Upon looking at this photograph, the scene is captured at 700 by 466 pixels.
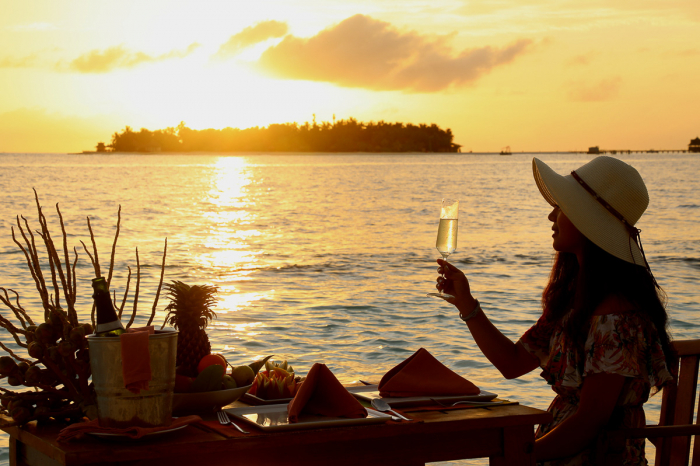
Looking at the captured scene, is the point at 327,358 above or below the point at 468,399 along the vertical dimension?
below

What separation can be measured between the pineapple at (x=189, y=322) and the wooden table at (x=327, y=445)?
213 millimetres

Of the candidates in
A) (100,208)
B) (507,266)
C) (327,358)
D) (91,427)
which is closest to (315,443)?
(91,427)

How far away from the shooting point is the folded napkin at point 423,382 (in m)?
2.37

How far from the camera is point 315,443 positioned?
6.57 ft

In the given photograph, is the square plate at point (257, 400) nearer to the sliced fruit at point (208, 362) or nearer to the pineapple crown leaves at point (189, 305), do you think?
the sliced fruit at point (208, 362)

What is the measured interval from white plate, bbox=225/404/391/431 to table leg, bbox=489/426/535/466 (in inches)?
13.7

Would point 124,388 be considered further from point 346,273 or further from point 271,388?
point 346,273

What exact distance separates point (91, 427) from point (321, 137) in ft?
605

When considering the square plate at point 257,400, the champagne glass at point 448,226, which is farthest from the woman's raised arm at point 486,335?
the square plate at point 257,400

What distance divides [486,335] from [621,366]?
21.9 inches

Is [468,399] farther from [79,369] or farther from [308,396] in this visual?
[79,369]

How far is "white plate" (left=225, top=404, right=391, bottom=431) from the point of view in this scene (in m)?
1.98

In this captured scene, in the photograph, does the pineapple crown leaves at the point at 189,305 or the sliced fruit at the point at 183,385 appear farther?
the pineapple crown leaves at the point at 189,305

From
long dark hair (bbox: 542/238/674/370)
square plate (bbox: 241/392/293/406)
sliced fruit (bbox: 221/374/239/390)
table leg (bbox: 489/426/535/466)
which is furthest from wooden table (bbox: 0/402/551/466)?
long dark hair (bbox: 542/238/674/370)
